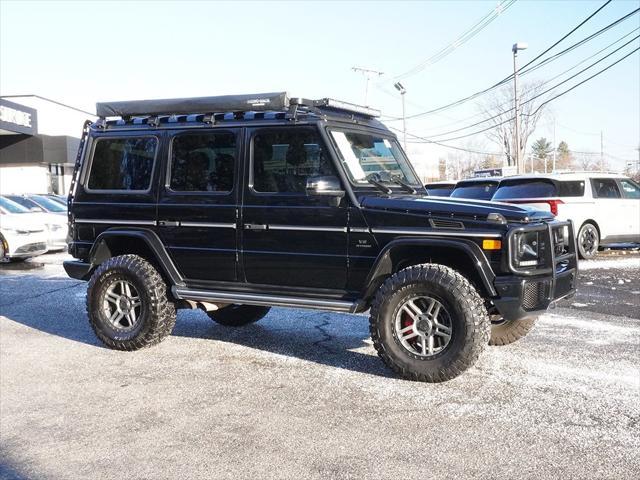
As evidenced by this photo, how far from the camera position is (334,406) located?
14.2 feet

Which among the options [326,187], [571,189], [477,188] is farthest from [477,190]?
[326,187]

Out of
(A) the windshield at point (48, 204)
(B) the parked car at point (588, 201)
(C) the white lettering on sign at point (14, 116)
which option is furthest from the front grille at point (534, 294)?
(C) the white lettering on sign at point (14, 116)

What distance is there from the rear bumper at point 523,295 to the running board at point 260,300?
1.16 m

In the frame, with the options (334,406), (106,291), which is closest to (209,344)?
(106,291)

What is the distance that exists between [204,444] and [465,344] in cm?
203

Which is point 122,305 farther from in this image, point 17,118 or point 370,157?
point 17,118

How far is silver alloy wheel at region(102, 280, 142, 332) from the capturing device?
6.04 m

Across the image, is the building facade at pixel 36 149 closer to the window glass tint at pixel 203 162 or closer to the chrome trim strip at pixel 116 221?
the chrome trim strip at pixel 116 221

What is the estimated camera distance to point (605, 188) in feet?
44.3

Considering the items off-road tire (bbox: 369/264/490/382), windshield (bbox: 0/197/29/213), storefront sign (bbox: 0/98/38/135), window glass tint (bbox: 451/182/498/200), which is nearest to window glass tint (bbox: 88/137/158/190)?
off-road tire (bbox: 369/264/490/382)

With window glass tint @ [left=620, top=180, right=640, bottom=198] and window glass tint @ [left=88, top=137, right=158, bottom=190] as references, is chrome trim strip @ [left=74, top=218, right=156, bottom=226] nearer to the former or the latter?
window glass tint @ [left=88, top=137, right=158, bottom=190]

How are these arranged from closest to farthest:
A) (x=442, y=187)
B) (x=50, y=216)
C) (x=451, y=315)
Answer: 1. (x=451, y=315)
2. (x=50, y=216)
3. (x=442, y=187)

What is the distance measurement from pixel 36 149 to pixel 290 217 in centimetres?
3619

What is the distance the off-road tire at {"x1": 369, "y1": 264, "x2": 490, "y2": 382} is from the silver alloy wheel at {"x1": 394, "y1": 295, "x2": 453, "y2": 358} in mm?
46
